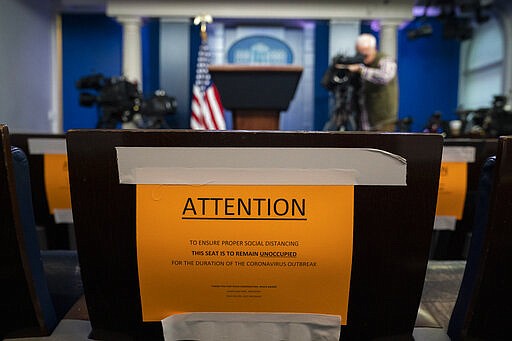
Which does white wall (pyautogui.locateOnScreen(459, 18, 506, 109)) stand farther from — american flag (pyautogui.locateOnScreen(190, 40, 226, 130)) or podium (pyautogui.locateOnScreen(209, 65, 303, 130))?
podium (pyautogui.locateOnScreen(209, 65, 303, 130))

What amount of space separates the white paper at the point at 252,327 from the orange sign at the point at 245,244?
0.7 inches

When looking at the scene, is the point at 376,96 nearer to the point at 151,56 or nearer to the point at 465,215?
the point at 465,215

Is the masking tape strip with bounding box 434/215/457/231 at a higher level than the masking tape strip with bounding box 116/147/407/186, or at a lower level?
lower

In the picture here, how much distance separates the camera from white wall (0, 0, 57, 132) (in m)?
5.55

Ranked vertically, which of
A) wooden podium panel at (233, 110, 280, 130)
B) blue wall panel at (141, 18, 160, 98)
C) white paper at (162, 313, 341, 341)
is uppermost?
blue wall panel at (141, 18, 160, 98)

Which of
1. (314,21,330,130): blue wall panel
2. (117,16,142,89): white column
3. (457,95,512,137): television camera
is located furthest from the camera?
(314,21,330,130): blue wall panel

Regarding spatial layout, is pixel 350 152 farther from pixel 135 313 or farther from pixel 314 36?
pixel 314 36

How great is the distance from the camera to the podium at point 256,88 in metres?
1.86

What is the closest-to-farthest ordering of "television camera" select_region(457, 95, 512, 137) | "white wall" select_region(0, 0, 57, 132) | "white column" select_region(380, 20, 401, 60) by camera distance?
"television camera" select_region(457, 95, 512, 137), "white wall" select_region(0, 0, 57, 132), "white column" select_region(380, 20, 401, 60)

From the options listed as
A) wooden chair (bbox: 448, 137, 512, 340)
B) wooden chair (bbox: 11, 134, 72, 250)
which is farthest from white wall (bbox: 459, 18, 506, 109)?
wooden chair (bbox: 448, 137, 512, 340)

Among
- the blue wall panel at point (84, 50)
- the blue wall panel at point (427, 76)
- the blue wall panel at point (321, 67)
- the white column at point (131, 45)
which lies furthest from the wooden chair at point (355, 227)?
the blue wall panel at point (427, 76)

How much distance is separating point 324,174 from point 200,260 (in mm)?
166

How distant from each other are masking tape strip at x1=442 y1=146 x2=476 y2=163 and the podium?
36.5 inches

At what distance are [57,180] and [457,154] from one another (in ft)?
2.99
